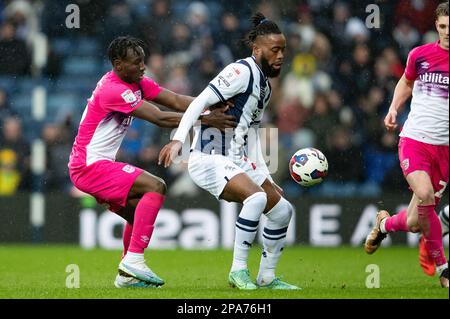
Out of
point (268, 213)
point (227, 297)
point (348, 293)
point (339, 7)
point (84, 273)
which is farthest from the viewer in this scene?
point (339, 7)

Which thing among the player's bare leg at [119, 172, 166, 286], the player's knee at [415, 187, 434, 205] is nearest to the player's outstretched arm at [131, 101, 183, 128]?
the player's bare leg at [119, 172, 166, 286]

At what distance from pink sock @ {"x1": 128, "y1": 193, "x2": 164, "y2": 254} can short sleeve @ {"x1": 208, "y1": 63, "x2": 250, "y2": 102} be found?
990 mm

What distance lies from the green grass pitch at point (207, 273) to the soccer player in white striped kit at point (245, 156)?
1.27 ft

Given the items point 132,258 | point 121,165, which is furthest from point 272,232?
point 121,165

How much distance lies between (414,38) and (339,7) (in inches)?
42.7

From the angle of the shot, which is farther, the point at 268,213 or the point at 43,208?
the point at 43,208

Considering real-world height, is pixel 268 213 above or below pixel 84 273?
above

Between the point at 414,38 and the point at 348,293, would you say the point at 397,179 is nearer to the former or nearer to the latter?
the point at 414,38

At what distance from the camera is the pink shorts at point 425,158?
26.3 feet

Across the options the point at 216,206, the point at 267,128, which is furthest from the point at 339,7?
the point at 216,206

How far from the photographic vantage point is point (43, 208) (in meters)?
13.4

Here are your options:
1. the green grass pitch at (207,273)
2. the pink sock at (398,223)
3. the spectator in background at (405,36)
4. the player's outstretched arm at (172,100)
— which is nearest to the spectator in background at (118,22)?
the green grass pitch at (207,273)

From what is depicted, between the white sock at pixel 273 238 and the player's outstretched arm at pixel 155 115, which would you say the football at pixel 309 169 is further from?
the player's outstretched arm at pixel 155 115

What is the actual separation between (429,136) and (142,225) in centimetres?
245
